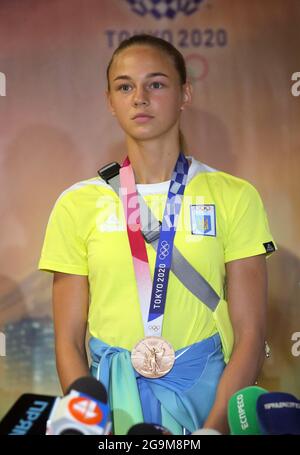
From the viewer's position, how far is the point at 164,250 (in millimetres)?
2625

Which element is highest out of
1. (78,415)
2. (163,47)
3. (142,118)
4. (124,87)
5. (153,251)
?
(163,47)

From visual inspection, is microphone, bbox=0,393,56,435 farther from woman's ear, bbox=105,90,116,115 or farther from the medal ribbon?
woman's ear, bbox=105,90,116,115

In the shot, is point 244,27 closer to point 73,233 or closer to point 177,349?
point 73,233

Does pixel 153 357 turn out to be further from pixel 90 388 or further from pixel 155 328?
pixel 90 388

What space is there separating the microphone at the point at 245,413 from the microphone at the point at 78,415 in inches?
18.6

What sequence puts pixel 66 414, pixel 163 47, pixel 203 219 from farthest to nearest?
pixel 163 47
pixel 203 219
pixel 66 414

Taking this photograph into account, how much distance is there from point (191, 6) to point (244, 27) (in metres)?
0.22

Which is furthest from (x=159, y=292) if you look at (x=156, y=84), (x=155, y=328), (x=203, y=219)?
(x=156, y=84)

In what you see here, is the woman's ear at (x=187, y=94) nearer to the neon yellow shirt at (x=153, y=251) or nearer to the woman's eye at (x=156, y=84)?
the woman's eye at (x=156, y=84)

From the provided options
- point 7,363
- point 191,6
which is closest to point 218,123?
point 191,6

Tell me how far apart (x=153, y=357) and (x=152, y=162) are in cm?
68

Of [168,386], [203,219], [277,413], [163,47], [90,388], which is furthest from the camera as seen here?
Result: [163,47]

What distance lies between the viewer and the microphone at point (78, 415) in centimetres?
183
